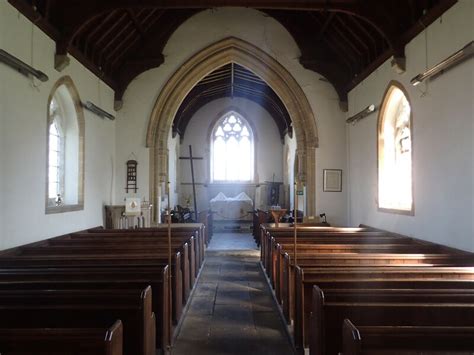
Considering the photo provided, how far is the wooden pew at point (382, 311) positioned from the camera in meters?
2.27

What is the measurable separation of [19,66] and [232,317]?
3.31 metres

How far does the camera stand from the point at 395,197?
6.63 metres

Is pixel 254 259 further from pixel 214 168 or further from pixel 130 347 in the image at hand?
pixel 214 168

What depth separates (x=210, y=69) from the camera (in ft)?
28.6

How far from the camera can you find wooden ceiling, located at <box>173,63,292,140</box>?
11.5 metres

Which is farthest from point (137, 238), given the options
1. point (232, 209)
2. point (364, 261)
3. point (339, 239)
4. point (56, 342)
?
point (232, 209)

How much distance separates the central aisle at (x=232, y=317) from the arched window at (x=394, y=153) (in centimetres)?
224

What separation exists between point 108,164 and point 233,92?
6.74m

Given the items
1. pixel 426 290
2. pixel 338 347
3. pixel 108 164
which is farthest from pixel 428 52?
pixel 108 164

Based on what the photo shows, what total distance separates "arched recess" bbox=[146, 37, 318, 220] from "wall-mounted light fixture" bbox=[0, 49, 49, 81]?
354cm

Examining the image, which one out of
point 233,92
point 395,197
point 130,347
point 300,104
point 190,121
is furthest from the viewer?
point 190,121

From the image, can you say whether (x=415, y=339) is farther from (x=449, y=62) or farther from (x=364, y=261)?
(x=449, y=62)

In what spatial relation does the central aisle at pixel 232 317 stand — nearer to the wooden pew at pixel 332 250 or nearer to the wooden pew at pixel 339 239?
the wooden pew at pixel 332 250

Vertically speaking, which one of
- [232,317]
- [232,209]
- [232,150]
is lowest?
[232,317]
